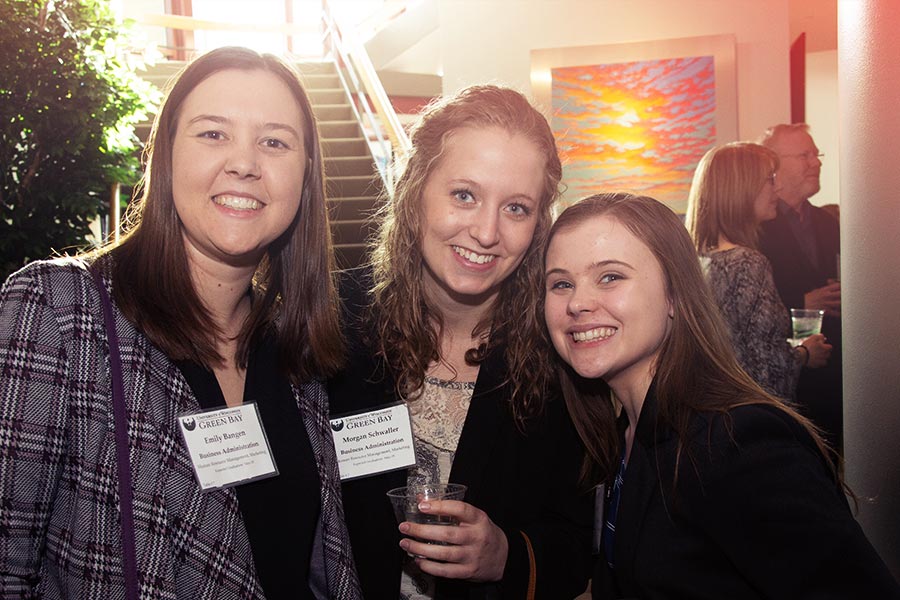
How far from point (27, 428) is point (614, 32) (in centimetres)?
753

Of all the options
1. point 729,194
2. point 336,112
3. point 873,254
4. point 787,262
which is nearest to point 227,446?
point 873,254

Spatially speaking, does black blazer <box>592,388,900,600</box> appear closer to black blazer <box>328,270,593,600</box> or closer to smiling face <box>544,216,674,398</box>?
smiling face <box>544,216,674,398</box>

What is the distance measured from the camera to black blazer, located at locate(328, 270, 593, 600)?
2.01 metres

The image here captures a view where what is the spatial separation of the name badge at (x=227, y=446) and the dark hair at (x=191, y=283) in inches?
5.2

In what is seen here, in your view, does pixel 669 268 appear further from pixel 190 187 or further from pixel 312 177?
pixel 190 187

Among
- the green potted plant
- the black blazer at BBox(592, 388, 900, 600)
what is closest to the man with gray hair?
the black blazer at BBox(592, 388, 900, 600)

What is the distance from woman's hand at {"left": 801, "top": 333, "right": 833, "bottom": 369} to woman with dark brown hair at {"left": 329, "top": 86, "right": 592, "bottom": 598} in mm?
2480

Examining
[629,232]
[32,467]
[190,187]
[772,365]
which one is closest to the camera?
[32,467]

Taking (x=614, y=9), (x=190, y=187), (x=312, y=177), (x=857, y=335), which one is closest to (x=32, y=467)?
(x=190, y=187)

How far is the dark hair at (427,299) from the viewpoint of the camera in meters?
2.13

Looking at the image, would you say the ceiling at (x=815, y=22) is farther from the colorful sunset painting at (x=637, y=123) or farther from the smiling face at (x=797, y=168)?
the smiling face at (x=797, y=168)

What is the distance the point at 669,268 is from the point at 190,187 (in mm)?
1076

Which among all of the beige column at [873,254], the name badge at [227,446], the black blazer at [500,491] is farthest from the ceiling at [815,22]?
the name badge at [227,446]

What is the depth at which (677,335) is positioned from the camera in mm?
1845
